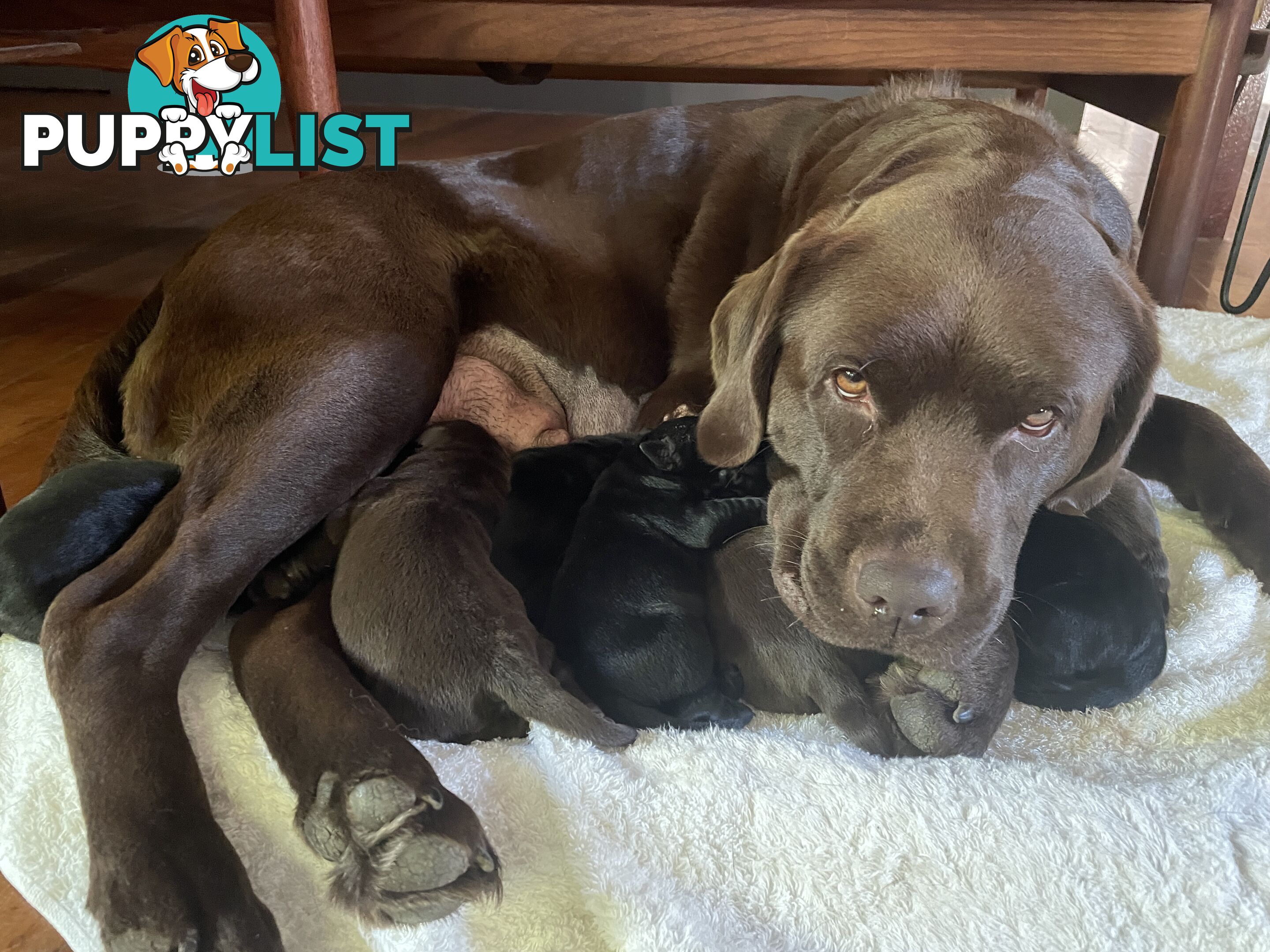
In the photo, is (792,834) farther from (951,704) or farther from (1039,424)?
(1039,424)

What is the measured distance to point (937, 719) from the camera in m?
1.36

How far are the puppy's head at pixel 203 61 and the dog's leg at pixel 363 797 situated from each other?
6.70 ft

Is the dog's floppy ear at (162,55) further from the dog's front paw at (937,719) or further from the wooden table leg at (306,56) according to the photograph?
the dog's front paw at (937,719)

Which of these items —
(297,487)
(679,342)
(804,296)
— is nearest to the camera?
(804,296)

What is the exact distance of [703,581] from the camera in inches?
59.6

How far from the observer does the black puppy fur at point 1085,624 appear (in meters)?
1.42

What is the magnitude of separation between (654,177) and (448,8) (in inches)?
31.8

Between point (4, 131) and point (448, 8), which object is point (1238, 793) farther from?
point (4, 131)

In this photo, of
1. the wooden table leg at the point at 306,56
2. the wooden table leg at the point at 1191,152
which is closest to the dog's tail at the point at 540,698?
the wooden table leg at the point at 306,56

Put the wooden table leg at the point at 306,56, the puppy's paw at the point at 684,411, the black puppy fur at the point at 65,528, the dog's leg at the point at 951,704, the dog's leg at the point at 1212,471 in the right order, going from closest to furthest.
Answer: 1. the dog's leg at the point at 951,704
2. the black puppy fur at the point at 65,528
3. the dog's leg at the point at 1212,471
4. the puppy's paw at the point at 684,411
5. the wooden table leg at the point at 306,56

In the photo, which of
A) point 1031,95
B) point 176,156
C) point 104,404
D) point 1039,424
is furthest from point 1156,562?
point 176,156

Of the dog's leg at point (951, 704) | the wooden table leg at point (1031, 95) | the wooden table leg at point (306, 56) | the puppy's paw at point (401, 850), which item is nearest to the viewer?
the puppy's paw at point (401, 850)

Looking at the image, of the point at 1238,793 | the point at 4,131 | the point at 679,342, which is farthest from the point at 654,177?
the point at 4,131

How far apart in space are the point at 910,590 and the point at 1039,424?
0.32 meters
